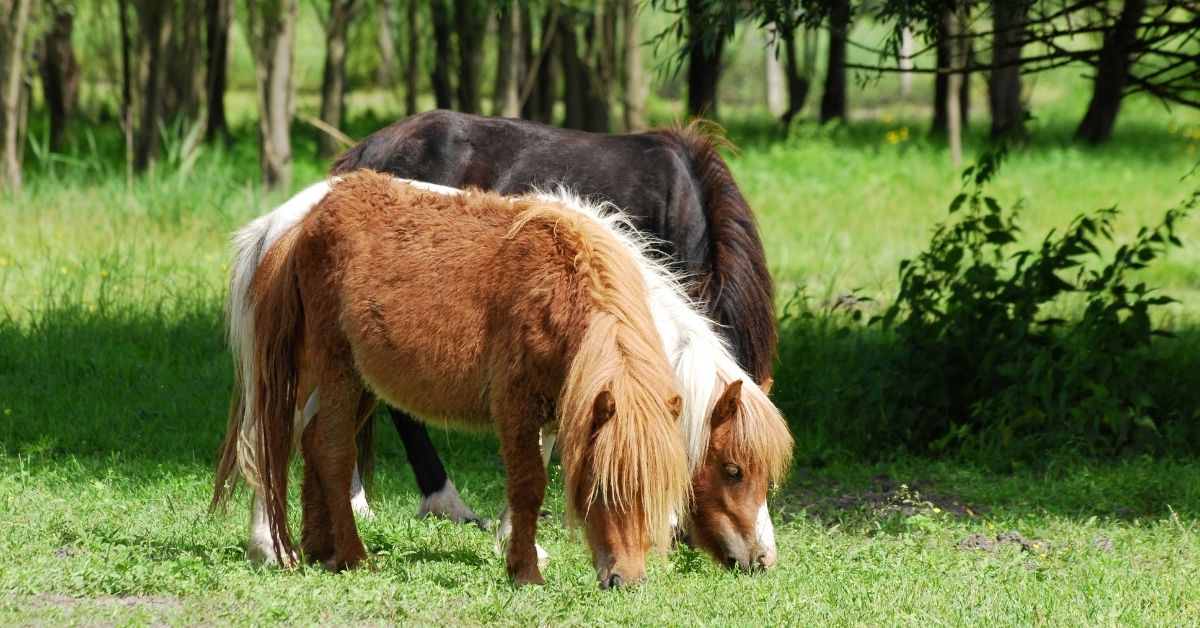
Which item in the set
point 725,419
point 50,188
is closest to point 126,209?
point 50,188

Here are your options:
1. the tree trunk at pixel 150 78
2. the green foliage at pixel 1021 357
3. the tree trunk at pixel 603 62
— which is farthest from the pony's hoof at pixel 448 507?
the tree trunk at pixel 603 62

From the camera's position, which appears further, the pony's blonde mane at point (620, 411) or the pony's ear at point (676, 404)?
the pony's ear at point (676, 404)

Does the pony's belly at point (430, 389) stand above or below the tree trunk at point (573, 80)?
below

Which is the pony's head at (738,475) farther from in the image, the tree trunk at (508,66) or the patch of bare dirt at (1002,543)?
the tree trunk at (508,66)

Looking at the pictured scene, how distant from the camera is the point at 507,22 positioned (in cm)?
1647

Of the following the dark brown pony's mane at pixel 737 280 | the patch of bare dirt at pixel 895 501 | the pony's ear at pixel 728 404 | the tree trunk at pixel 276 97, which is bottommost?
the patch of bare dirt at pixel 895 501

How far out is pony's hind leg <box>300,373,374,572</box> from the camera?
4.67 m

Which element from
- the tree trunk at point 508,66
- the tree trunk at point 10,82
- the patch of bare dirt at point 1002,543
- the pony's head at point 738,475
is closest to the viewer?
the pony's head at point 738,475

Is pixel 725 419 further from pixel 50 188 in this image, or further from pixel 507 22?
pixel 507 22

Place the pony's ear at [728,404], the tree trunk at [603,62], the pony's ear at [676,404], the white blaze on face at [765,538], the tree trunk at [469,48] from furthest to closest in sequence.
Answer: the tree trunk at [469,48] < the tree trunk at [603,62] < the white blaze on face at [765,538] < the pony's ear at [728,404] < the pony's ear at [676,404]

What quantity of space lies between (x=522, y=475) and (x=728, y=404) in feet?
2.59

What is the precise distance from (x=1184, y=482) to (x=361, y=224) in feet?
13.8

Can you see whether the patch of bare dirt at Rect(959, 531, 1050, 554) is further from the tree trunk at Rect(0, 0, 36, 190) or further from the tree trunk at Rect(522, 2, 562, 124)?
the tree trunk at Rect(522, 2, 562, 124)

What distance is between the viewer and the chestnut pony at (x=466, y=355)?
4.05 meters
